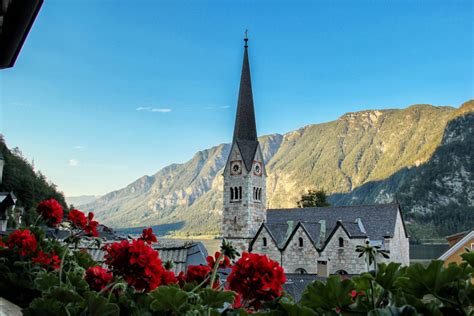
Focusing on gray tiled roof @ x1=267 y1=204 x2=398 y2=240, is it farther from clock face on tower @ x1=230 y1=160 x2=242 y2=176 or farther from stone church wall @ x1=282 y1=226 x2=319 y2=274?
clock face on tower @ x1=230 y1=160 x2=242 y2=176

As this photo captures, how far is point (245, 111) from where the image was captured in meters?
43.4

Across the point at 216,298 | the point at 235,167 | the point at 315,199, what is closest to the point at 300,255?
the point at 235,167

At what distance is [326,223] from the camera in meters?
39.8

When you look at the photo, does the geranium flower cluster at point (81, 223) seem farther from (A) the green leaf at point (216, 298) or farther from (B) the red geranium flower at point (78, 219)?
(A) the green leaf at point (216, 298)

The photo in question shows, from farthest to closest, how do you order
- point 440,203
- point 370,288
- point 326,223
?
point 440,203 → point 326,223 → point 370,288

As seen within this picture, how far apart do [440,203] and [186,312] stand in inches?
6968

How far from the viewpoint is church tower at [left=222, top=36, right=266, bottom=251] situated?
40.2m

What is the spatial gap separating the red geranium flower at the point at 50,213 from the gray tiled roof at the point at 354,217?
30920mm

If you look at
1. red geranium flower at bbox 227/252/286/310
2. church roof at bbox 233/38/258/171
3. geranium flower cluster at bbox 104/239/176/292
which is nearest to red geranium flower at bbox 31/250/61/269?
geranium flower cluster at bbox 104/239/176/292

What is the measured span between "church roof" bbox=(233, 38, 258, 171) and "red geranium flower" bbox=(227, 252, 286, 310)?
39.0 meters

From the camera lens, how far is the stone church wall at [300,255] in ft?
117

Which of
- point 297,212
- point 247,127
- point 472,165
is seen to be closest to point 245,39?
point 247,127

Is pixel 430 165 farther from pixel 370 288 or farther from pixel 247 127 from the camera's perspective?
pixel 370 288

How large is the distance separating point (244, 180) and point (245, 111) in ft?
22.1
